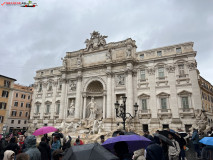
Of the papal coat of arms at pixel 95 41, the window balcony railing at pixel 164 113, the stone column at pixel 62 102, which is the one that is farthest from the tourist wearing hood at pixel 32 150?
the papal coat of arms at pixel 95 41

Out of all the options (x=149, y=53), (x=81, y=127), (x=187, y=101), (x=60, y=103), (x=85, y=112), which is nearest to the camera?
(x=187, y=101)

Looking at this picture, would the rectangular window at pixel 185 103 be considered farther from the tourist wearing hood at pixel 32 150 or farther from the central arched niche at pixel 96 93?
the tourist wearing hood at pixel 32 150

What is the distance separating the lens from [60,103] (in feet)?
95.0

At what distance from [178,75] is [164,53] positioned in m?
4.11

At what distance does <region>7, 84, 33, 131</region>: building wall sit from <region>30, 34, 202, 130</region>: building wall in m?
8.24

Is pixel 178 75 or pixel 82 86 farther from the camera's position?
Result: pixel 82 86

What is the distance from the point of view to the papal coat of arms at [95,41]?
1121 inches

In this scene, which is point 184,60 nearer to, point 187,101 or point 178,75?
point 178,75

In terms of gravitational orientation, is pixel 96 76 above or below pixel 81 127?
above

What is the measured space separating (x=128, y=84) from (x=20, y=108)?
102ft

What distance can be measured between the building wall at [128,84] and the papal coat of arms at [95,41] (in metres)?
0.85

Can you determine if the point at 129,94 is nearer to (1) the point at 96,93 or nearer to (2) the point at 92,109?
(2) the point at 92,109

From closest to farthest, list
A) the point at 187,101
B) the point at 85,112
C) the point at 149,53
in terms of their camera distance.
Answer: the point at 187,101 < the point at 149,53 < the point at 85,112

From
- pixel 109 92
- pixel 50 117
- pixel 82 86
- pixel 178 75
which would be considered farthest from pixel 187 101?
pixel 50 117
